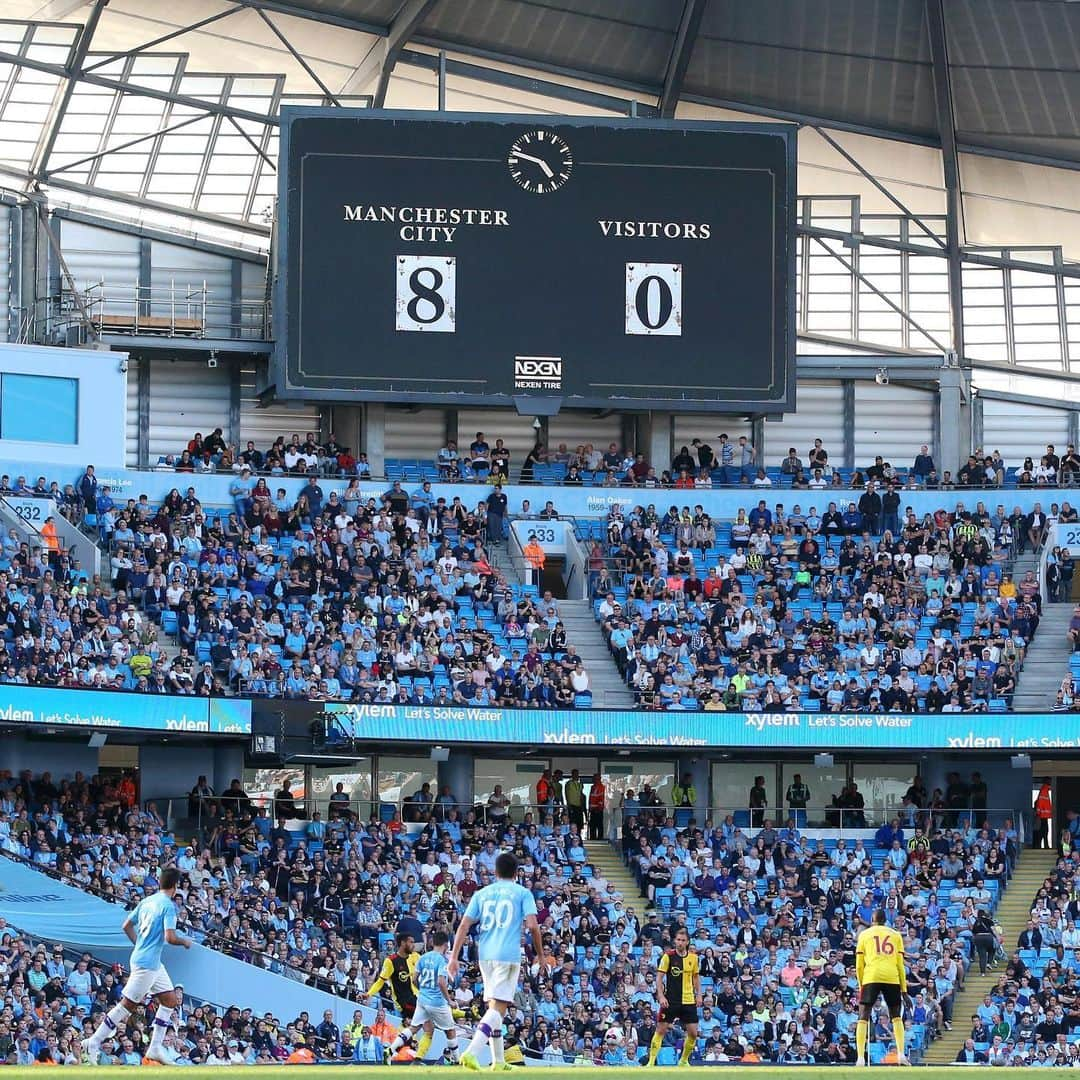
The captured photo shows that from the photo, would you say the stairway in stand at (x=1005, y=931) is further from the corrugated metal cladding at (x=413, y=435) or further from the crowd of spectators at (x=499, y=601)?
the corrugated metal cladding at (x=413, y=435)

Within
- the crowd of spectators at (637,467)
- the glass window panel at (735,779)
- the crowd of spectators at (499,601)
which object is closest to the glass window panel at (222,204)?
the crowd of spectators at (637,467)

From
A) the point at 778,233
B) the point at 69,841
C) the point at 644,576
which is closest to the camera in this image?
the point at 69,841

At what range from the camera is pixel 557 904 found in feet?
122

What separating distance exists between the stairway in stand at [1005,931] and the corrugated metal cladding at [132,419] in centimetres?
1966

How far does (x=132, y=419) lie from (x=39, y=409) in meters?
4.26

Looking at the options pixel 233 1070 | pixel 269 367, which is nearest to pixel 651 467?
pixel 269 367

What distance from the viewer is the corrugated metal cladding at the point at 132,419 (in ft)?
160

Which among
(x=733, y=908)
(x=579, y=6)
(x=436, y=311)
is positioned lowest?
(x=733, y=908)

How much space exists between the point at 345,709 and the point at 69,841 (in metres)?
5.69

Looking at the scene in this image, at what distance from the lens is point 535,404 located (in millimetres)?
47406

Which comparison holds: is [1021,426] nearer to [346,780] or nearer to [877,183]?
[877,183]

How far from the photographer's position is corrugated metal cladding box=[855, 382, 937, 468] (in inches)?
2067

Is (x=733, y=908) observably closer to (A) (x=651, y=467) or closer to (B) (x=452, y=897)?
(B) (x=452, y=897)

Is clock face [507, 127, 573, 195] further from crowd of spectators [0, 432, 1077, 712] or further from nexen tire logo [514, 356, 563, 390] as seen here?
crowd of spectators [0, 432, 1077, 712]
